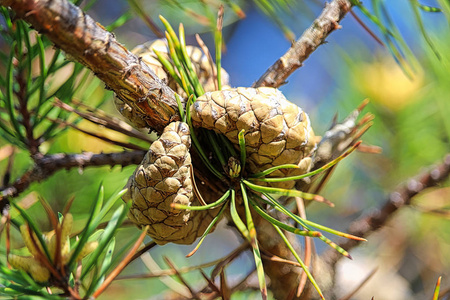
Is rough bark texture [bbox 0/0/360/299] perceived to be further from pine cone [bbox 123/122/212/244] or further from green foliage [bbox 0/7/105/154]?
green foliage [bbox 0/7/105/154]

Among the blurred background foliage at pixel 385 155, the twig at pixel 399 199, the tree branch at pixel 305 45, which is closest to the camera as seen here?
the tree branch at pixel 305 45

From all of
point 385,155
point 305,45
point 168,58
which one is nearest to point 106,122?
point 168,58

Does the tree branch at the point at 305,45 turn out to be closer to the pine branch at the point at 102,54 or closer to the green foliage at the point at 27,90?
the pine branch at the point at 102,54

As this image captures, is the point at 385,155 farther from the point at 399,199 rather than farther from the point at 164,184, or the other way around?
the point at 164,184

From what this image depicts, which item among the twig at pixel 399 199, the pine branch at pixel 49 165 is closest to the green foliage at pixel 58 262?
the pine branch at pixel 49 165

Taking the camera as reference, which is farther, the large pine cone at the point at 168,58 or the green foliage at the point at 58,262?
the large pine cone at the point at 168,58

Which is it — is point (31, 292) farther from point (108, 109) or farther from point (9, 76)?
point (108, 109)

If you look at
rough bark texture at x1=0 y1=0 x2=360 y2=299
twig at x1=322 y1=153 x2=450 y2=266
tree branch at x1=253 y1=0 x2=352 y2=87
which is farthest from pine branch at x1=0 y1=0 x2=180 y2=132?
twig at x1=322 y1=153 x2=450 y2=266

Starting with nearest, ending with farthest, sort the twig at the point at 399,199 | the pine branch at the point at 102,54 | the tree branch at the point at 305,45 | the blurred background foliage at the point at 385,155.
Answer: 1. the pine branch at the point at 102,54
2. the tree branch at the point at 305,45
3. the twig at the point at 399,199
4. the blurred background foliage at the point at 385,155
